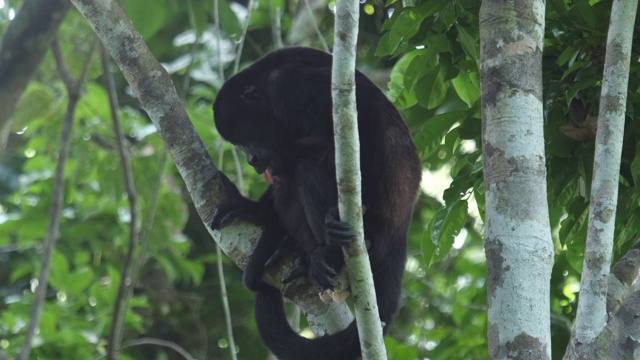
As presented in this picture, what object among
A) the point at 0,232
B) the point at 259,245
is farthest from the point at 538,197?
the point at 0,232

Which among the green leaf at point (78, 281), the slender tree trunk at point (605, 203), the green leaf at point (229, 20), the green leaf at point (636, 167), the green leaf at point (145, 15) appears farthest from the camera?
the green leaf at point (78, 281)

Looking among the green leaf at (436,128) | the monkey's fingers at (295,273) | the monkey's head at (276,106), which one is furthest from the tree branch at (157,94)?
the green leaf at (436,128)

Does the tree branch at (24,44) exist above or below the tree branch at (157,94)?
above

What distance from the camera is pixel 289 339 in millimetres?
3391

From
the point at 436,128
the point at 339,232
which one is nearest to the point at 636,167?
the point at 436,128

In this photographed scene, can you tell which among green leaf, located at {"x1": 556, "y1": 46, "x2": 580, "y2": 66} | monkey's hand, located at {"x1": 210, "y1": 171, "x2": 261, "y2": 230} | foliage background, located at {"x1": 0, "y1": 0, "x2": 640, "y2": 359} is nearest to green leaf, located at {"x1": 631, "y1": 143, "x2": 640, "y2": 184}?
foliage background, located at {"x1": 0, "y1": 0, "x2": 640, "y2": 359}

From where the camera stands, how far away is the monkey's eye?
432 centimetres

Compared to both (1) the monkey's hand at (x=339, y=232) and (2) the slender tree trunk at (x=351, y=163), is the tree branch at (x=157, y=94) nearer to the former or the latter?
(1) the monkey's hand at (x=339, y=232)

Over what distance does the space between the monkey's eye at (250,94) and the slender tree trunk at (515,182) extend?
1.75 metres

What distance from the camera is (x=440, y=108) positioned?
5.20 metres

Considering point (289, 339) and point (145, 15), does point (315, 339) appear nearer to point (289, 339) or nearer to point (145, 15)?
point (289, 339)

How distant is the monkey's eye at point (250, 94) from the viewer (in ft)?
14.2

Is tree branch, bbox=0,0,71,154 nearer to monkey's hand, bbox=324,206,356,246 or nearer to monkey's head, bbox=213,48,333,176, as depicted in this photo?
monkey's head, bbox=213,48,333,176

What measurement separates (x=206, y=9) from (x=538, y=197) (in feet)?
8.94
